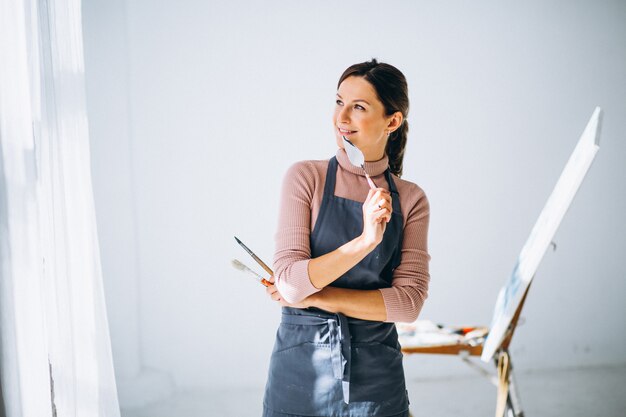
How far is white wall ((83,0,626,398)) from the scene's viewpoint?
3.41 metres

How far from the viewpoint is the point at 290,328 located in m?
1.45

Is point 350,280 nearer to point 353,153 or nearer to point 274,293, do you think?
point 274,293

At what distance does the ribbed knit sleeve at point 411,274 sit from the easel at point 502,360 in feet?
3.10

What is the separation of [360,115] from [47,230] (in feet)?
2.94

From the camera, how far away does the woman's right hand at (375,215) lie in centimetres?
125

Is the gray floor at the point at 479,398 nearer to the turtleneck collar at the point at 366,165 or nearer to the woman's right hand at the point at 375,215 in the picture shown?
the turtleneck collar at the point at 366,165

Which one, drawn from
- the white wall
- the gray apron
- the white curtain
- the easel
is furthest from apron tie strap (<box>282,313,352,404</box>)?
the white wall

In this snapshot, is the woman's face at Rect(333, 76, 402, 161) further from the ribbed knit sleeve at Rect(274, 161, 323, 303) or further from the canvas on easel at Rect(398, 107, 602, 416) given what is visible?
the canvas on easel at Rect(398, 107, 602, 416)

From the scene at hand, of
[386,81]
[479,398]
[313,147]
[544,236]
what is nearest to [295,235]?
[386,81]

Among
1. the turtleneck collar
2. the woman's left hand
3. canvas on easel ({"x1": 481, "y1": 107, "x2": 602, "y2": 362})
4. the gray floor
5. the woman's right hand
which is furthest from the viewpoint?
the gray floor

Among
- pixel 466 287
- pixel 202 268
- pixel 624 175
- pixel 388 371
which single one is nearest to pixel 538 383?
pixel 466 287

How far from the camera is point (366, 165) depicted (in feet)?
4.90

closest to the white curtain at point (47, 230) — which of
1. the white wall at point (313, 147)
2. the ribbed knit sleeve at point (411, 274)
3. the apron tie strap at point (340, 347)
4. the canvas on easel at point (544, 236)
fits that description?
the apron tie strap at point (340, 347)

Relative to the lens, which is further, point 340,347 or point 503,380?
point 503,380
